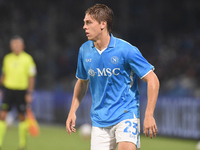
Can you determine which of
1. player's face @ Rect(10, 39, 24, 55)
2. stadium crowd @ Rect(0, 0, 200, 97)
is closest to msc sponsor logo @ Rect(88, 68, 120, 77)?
player's face @ Rect(10, 39, 24, 55)

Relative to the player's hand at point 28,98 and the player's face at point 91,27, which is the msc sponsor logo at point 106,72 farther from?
the player's hand at point 28,98

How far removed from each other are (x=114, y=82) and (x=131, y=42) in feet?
39.3

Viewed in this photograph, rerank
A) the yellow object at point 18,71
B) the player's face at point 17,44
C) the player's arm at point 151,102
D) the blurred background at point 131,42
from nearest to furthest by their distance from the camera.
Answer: the player's arm at point 151,102 → the player's face at point 17,44 → the yellow object at point 18,71 → the blurred background at point 131,42

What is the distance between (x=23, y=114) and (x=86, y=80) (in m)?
4.56

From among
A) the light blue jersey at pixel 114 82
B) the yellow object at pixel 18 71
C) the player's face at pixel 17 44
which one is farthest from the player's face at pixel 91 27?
the yellow object at pixel 18 71

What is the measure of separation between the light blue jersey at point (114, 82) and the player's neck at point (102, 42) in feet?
0.11

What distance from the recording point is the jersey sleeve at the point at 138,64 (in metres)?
3.85

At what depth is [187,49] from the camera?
13.6 m

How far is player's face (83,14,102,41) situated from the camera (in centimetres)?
389

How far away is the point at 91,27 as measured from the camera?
3.91m

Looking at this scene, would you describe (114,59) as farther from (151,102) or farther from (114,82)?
(151,102)

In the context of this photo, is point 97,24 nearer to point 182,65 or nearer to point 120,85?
point 120,85

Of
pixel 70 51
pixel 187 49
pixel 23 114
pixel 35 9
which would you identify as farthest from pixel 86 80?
pixel 35 9

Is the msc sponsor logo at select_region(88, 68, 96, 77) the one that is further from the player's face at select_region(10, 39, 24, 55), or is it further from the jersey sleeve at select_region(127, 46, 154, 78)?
the player's face at select_region(10, 39, 24, 55)
